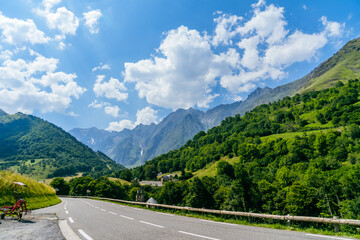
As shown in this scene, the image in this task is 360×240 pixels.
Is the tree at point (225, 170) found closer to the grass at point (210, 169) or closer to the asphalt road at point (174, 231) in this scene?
the grass at point (210, 169)

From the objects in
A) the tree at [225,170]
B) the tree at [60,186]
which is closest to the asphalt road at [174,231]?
the tree at [225,170]

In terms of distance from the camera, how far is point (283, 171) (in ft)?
284

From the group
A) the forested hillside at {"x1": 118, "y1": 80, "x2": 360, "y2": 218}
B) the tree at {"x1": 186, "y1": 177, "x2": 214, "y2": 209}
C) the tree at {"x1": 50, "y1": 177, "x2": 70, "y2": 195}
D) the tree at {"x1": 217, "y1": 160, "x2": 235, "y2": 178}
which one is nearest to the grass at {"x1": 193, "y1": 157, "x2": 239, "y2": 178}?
the forested hillside at {"x1": 118, "y1": 80, "x2": 360, "y2": 218}

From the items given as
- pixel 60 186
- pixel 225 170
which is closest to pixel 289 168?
pixel 225 170

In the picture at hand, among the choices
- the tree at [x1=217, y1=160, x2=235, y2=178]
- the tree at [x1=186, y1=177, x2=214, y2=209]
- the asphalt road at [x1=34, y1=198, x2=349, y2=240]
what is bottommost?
the tree at [x1=186, y1=177, x2=214, y2=209]

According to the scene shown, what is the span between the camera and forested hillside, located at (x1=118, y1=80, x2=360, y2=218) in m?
57.8

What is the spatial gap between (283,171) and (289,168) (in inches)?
690

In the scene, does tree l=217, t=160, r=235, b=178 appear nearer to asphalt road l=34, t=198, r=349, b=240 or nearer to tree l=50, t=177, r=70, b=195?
tree l=50, t=177, r=70, b=195

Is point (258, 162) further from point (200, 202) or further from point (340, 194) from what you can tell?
point (200, 202)

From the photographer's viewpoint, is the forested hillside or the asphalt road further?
the forested hillside

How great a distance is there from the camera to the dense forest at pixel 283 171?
5797 cm

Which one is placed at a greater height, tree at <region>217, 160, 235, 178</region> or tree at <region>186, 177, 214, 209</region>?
tree at <region>217, 160, 235, 178</region>

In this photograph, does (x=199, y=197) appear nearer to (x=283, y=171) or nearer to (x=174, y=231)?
(x=283, y=171)

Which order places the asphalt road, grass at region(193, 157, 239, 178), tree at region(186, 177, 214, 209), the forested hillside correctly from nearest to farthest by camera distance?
1. the asphalt road
2. the forested hillside
3. tree at region(186, 177, 214, 209)
4. grass at region(193, 157, 239, 178)
